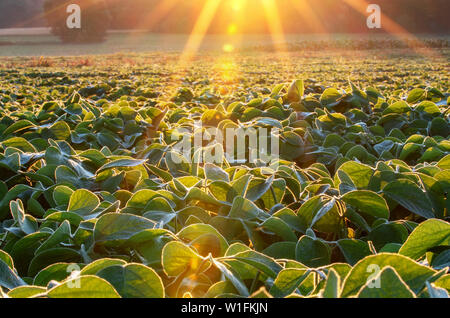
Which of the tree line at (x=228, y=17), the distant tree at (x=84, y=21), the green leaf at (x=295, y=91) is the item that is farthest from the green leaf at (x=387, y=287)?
the distant tree at (x=84, y=21)

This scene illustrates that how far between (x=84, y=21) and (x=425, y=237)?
36.9m

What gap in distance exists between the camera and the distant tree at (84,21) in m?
34.6

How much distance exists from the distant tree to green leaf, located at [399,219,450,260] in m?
36.5

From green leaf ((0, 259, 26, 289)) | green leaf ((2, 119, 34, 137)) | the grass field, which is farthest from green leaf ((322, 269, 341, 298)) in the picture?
green leaf ((2, 119, 34, 137))

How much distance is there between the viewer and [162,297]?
0.54m

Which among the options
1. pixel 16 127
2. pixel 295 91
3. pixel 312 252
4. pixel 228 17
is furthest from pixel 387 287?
pixel 228 17

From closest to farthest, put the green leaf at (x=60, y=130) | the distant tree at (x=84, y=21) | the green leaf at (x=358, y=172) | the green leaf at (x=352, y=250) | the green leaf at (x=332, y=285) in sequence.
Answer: the green leaf at (x=332, y=285) < the green leaf at (x=352, y=250) < the green leaf at (x=358, y=172) < the green leaf at (x=60, y=130) < the distant tree at (x=84, y=21)

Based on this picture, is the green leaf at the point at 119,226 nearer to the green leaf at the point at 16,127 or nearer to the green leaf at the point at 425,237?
the green leaf at the point at 425,237

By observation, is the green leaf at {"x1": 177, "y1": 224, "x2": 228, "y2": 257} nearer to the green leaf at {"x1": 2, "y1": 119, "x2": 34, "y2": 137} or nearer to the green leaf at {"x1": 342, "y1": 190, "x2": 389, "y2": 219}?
the green leaf at {"x1": 342, "y1": 190, "x2": 389, "y2": 219}

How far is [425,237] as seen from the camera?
2.24 feet

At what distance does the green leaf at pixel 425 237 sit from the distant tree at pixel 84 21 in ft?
120

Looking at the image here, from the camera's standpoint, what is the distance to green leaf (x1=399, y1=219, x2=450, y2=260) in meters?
0.68
